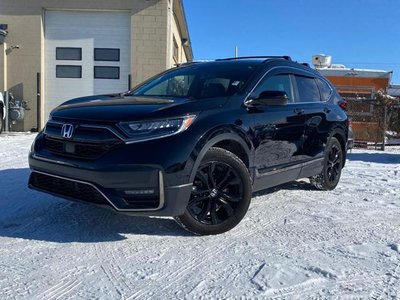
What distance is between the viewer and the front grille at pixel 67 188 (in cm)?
368

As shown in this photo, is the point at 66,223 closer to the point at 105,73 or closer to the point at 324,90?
the point at 324,90

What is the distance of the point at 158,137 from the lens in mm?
3607

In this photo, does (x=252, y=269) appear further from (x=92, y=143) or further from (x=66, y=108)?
(x=66, y=108)

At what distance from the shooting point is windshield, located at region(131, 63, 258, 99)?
4.54 metres

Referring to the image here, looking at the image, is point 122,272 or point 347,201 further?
point 347,201

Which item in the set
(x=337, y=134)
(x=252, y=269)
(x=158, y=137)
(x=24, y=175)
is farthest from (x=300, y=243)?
(x=24, y=175)

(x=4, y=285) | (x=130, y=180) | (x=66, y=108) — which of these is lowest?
(x=4, y=285)

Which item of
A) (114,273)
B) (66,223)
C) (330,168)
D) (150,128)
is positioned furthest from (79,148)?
(330,168)

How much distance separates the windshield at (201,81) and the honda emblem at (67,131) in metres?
1.22

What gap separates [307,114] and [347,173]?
9.65 ft

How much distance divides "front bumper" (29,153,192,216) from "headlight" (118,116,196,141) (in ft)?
0.86

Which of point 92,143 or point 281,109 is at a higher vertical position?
point 281,109

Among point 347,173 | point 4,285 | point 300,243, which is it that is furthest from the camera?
point 347,173

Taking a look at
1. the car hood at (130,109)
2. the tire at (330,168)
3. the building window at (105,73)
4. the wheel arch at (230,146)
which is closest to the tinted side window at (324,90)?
the tire at (330,168)
